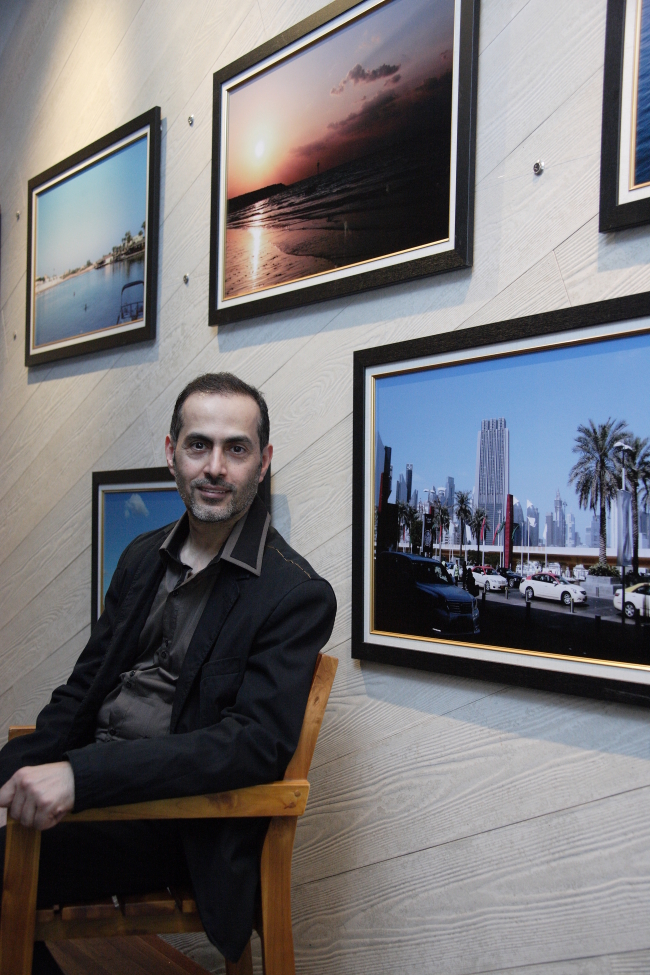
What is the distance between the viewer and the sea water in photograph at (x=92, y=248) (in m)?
2.43

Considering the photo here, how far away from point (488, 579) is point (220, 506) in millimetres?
565

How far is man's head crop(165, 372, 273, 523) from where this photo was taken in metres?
1.58

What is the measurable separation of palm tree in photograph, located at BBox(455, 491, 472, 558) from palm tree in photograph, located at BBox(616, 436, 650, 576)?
12.8 inches

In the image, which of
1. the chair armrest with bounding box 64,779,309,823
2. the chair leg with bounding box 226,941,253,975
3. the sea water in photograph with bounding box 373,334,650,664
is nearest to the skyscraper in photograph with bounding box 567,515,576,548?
the sea water in photograph with bounding box 373,334,650,664

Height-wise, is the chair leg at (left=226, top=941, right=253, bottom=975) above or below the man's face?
below

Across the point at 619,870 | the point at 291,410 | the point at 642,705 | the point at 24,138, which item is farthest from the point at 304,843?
the point at 24,138

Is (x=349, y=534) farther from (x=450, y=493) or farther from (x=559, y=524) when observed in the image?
(x=559, y=524)

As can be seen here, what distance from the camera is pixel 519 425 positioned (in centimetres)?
145

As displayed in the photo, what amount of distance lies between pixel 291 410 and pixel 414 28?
0.90 m

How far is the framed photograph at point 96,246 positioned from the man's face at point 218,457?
85cm

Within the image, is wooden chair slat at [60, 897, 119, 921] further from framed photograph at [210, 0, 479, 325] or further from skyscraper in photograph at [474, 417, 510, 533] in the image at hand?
framed photograph at [210, 0, 479, 325]

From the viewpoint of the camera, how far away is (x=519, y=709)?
4.73ft

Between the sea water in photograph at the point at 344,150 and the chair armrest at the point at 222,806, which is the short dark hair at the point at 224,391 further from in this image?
the chair armrest at the point at 222,806

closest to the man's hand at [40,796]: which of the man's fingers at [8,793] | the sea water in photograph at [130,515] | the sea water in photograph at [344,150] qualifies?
the man's fingers at [8,793]
